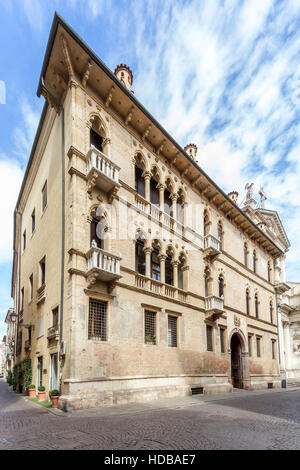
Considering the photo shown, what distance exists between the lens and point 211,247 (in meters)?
22.0

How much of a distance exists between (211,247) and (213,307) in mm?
3753

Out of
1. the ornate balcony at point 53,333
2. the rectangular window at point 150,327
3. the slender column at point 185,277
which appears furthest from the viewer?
the slender column at point 185,277

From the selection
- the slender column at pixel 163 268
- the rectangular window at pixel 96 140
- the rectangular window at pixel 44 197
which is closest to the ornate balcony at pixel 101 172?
the rectangular window at pixel 96 140

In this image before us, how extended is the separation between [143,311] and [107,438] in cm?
849

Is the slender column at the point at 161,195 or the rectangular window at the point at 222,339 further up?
the slender column at the point at 161,195

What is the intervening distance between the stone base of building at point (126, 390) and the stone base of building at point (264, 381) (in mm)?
7476

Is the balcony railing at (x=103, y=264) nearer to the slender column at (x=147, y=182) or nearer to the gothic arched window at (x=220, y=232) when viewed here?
the slender column at (x=147, y=182)

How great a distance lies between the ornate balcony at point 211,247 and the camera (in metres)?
22.1

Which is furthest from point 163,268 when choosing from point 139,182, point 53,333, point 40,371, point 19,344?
point 19,344

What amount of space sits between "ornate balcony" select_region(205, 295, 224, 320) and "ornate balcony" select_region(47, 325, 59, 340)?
970 cm

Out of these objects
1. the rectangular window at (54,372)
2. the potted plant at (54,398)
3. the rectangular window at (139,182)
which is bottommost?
the potted plant at (54,398)
